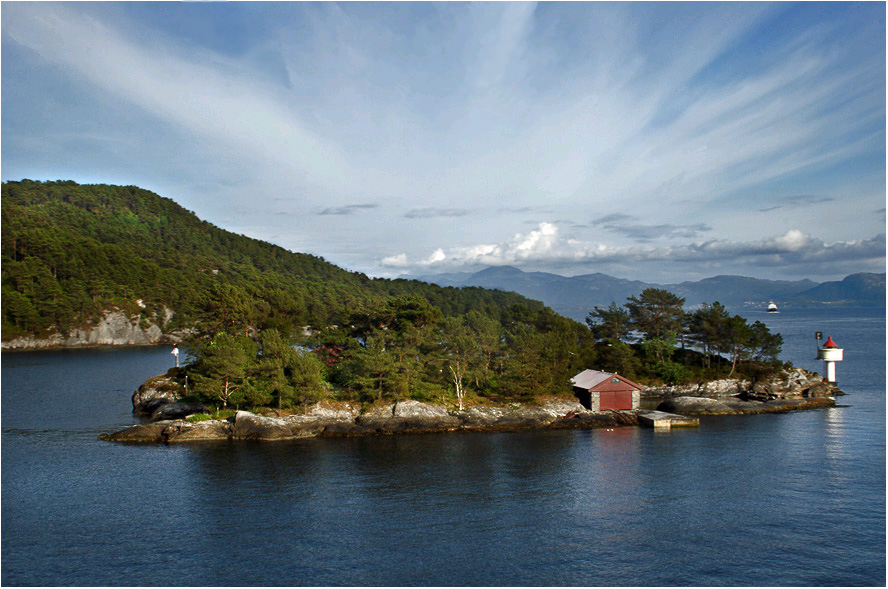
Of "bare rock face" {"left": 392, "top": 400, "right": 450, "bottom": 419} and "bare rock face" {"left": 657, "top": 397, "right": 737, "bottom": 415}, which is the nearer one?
"bare rock face" {"left": 392, "top": 400, "right": 450, "bottom": 419}

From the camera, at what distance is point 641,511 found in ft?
73.8

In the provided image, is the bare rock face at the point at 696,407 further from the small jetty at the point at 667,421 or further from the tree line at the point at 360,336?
the tree line at the point at 360,336

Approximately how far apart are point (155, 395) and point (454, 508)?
34877mm

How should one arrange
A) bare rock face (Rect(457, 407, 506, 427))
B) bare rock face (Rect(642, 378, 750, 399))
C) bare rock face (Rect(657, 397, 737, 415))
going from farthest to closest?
bare rock face (Rect(642, 378, 750, 399)) < bare rock face (Rect(657, 397, 737, 415)) < bare rock face (Rect(457, 407, 506, 427))

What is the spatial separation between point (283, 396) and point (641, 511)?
27125mm

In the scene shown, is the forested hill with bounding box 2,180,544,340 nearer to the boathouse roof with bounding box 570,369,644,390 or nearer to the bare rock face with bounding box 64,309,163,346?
the bare rock face with bounding box 64,309,163,346

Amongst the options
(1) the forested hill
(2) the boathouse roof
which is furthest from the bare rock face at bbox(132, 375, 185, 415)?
(2) the boathouse roof

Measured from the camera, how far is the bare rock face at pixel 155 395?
43.0 m

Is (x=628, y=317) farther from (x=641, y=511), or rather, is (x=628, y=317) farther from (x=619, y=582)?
(x=619, y=582)

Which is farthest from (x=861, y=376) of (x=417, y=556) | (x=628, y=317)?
(x=417, y=556)

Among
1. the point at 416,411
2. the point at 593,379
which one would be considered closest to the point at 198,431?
the point at 416,411

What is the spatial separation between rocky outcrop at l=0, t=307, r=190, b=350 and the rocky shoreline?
63656 mm

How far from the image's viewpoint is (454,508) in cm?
2302

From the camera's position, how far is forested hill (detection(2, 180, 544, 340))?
62.1 m
